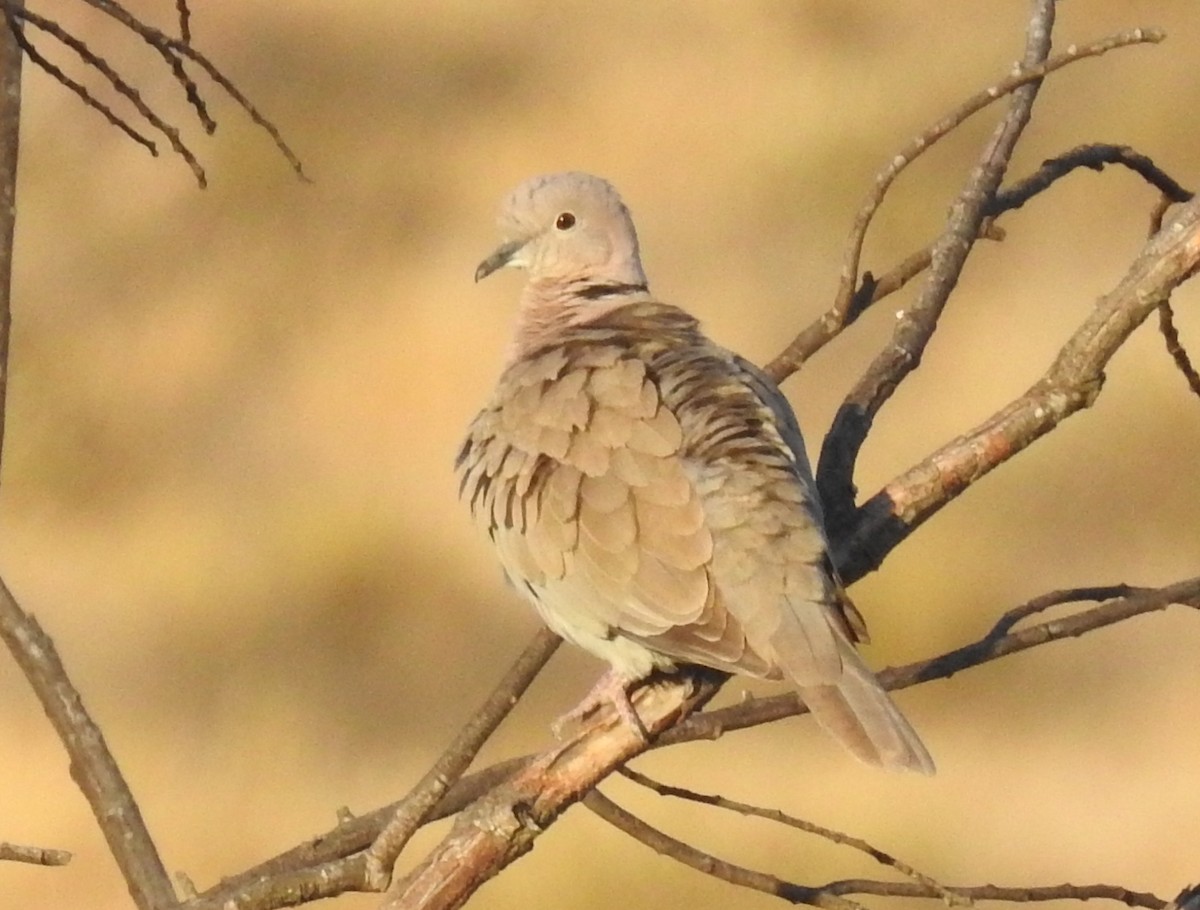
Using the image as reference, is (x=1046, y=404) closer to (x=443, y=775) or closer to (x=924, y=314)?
(x=924, y=314)

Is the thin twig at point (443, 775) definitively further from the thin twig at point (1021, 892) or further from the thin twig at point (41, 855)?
the thin twig at point (1021, 892)

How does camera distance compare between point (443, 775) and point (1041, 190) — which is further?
point (1041, 190)

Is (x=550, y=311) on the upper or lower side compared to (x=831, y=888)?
upper

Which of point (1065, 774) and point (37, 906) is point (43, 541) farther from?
point (1065, 774)

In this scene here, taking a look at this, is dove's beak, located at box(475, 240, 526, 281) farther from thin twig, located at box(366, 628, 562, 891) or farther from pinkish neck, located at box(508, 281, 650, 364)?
thin twig, located at box(366, 628, 562, 891)

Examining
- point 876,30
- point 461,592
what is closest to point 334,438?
point 461,592

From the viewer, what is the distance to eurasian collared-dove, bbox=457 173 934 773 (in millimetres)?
2289

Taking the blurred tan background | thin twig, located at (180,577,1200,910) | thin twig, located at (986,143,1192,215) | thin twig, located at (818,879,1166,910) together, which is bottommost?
thin twig, located at (818,879,1166,910)

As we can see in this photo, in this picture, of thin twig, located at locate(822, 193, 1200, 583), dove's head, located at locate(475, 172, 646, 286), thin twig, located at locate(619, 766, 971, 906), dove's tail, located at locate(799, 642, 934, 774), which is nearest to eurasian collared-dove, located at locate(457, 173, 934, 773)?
dove's tail, located at locate(799, 642, 934, 774)

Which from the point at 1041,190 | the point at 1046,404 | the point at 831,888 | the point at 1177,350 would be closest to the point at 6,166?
the point at 1046,404

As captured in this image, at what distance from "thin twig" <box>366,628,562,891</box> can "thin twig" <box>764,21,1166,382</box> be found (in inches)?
27.2

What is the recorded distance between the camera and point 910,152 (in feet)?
8.72

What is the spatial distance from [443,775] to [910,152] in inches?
46.1

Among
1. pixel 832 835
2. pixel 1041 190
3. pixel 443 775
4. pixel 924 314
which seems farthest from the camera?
pixel 1041 190
